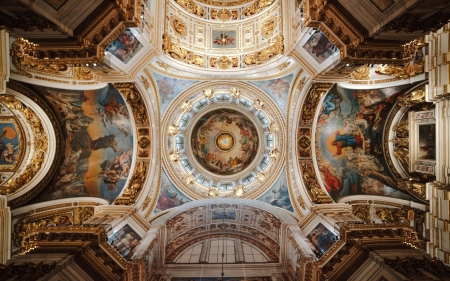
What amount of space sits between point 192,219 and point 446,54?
13.4 meters

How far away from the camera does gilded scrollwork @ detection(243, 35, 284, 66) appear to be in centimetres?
1297

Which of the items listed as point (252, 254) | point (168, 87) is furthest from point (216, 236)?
point (168, 87)

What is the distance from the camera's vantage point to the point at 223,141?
61.5 ft

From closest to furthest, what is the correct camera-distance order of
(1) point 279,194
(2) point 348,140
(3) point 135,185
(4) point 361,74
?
(4) point 361,74 → (3) point 135,185 → (2) point 348,140 → (1) point 279,194

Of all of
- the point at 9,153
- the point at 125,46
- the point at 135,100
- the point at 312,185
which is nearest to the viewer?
the point at 125,46

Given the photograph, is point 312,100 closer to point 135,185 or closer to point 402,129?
point 402,129

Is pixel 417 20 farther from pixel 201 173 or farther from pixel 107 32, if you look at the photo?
pixel 201 173

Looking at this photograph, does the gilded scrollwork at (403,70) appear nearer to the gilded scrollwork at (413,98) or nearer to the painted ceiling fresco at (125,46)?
the gilded scrollwork at (413,98)

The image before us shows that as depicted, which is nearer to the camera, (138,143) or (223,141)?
(138,143)

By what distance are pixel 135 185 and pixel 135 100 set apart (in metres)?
4.41

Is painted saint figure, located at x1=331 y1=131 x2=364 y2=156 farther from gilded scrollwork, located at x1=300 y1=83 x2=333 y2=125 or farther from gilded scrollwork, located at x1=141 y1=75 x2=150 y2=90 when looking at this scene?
gilded scrollwork, located at x1=141 y1=75 x2=150 y2=90

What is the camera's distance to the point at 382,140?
587 inches

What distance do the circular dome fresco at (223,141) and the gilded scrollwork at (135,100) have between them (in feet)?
5.95

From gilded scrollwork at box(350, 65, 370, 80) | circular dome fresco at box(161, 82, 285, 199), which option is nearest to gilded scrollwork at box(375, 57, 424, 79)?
gilded scrollwork at box(350, 65, 370, 80)
